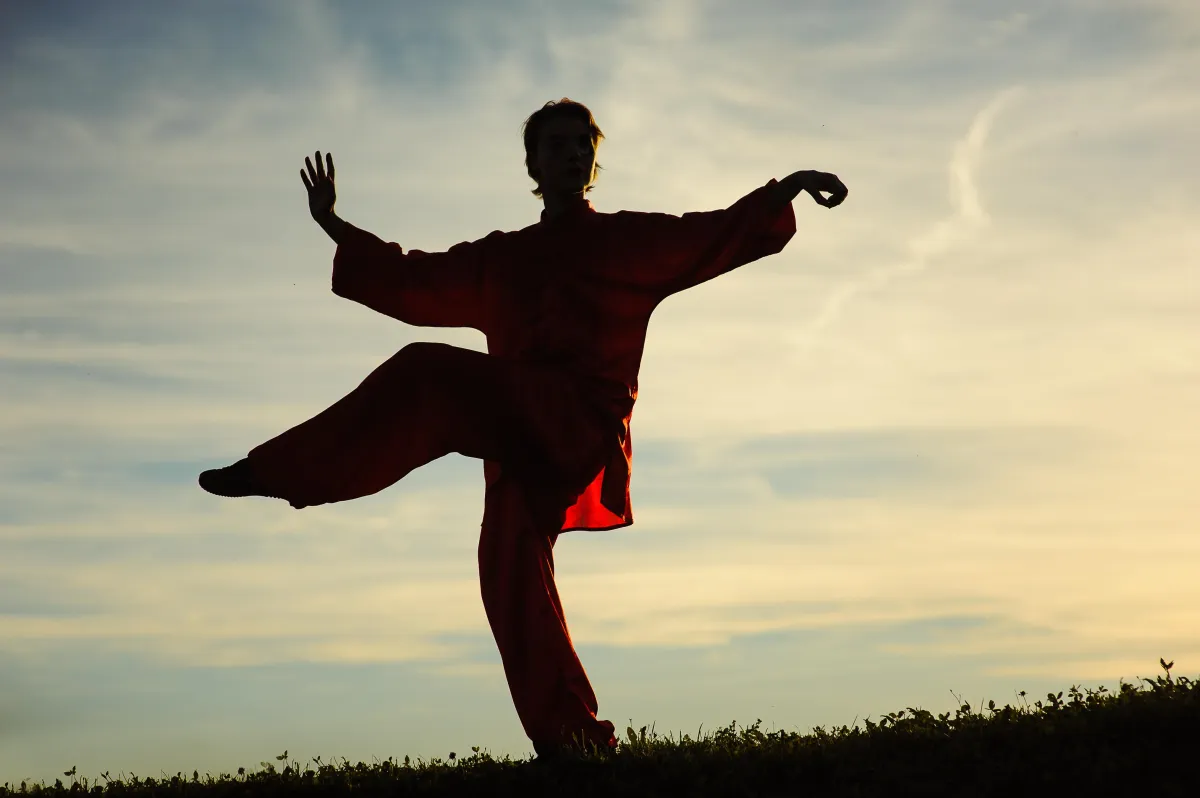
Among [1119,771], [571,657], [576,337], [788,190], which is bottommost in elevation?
[1119,771]

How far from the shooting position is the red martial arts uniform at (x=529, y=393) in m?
6.98

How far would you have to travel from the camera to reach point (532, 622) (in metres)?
7.25

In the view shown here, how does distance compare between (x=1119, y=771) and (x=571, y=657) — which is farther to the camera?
(x=571, y=657)

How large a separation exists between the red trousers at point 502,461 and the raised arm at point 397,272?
32.2 inches

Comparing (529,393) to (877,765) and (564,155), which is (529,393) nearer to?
(564,155)

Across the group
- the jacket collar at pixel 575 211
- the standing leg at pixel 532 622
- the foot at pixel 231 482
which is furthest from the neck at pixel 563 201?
the foot at pixel 231 482

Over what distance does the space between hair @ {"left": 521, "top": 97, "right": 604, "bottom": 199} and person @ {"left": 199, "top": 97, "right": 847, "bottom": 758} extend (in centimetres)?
1

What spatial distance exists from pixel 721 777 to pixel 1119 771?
1783 mm

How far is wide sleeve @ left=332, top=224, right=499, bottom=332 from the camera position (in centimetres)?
779

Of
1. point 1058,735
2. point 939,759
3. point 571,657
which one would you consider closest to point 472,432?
point 571,657

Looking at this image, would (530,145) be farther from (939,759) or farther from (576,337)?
(939,759)

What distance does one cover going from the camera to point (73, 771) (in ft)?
26.3

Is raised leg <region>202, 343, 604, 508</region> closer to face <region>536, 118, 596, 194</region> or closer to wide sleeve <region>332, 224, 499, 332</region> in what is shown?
wide sleeve <region>332, 224, 499, 332</region>

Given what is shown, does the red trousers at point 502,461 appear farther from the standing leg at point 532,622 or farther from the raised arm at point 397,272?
the raised arm at point 397,272
